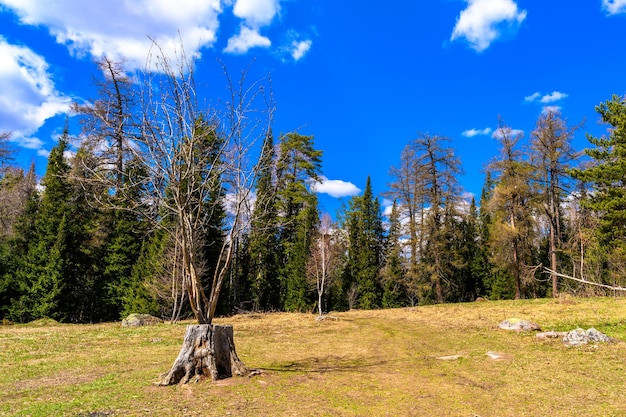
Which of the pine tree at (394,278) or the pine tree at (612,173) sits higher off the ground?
the pine tree at (612,173)

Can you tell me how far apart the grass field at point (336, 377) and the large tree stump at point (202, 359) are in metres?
0.26

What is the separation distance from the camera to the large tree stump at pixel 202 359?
20.7 ft

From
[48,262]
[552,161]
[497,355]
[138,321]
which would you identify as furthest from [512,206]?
[48,262]

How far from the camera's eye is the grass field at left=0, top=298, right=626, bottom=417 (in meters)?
5.23

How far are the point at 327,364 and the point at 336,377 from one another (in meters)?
1.49

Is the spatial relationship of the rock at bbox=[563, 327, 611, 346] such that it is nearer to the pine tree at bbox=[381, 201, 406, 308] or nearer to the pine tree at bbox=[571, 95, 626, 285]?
the pine tree at bbox=[571, 95, 626, 285]

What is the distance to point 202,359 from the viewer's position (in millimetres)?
6418

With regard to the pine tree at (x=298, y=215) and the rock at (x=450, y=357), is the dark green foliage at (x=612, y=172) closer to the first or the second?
the rock at (x=450, y=357)

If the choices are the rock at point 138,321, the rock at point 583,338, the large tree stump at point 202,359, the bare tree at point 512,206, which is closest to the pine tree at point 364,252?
the bare tree at point 512,206

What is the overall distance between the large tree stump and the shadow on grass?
3.77 feet

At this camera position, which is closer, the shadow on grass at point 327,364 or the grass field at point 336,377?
the grass field at point 336,377

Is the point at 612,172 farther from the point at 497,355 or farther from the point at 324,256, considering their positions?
the point at 324,256

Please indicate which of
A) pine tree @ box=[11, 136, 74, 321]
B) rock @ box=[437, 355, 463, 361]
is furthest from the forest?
rock @ box=[437, 355, 463, 361]

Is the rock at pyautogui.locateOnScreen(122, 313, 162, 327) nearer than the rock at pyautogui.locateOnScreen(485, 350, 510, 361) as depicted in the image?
No
